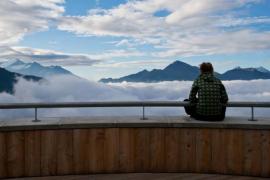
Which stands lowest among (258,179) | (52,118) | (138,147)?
(258,179)

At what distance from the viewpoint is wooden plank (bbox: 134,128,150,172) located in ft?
22.7

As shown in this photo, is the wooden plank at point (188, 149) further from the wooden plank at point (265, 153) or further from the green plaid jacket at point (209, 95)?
the wooden plank at point (265, 153)

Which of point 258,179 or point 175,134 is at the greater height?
point 175,134

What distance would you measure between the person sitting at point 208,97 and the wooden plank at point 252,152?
52 centimetres

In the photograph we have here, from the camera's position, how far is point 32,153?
6691 millimetres

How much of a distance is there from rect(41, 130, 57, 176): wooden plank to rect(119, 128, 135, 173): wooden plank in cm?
99

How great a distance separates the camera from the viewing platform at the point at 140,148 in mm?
6699

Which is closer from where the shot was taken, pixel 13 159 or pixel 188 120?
pixel 13 159

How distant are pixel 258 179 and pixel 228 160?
519 mm

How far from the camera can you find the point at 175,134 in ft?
22.8

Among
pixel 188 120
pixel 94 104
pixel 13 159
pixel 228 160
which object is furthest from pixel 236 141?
pixel 13 159

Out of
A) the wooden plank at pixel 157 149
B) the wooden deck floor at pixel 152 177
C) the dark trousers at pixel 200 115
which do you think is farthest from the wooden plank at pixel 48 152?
the dark trousers at pixel 200 115

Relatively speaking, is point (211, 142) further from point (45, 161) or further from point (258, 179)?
point (45, 161)

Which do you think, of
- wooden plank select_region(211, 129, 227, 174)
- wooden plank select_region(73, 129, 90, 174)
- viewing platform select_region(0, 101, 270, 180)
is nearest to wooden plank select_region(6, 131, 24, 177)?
viewing platform select_region(0, 101, 270, 180)
